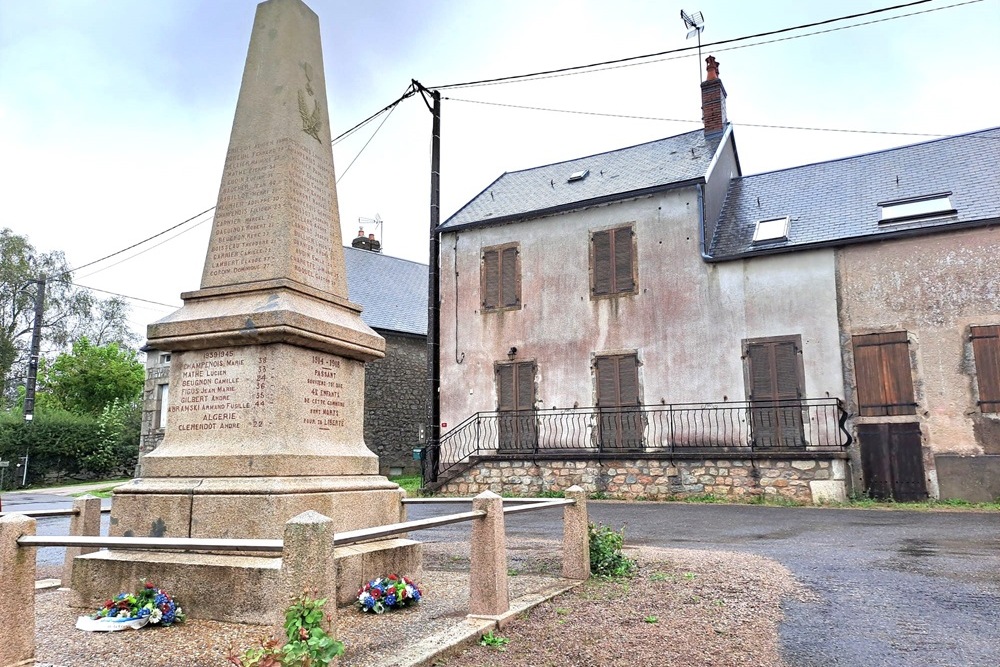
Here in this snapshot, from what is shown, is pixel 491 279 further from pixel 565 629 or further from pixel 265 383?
pixel 565 629

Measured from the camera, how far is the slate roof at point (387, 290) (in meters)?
23.2

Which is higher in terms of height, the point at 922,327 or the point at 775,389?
the point at 922,327

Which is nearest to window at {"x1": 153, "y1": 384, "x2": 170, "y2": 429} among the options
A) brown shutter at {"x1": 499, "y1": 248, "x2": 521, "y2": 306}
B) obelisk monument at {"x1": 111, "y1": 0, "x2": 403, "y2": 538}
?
brown shutter at {"x1": 499, "y1": 248, "x2": 521, "y2": 306}

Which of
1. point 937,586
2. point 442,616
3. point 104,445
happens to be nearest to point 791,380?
point 937,586

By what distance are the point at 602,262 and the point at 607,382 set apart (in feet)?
9.36

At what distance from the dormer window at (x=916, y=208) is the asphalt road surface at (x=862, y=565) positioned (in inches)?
234

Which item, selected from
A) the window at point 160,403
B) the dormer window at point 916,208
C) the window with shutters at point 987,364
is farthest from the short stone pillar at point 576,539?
the window at point 160,403

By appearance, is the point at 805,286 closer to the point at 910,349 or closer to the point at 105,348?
the point at 910,349

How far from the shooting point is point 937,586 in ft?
17.1

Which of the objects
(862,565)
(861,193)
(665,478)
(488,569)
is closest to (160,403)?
(665,478)

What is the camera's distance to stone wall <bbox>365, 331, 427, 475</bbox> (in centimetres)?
2245

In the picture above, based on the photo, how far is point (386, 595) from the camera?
4379mm

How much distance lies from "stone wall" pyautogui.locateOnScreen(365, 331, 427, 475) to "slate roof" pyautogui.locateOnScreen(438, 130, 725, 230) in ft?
20.6

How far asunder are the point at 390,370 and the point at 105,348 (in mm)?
21631
